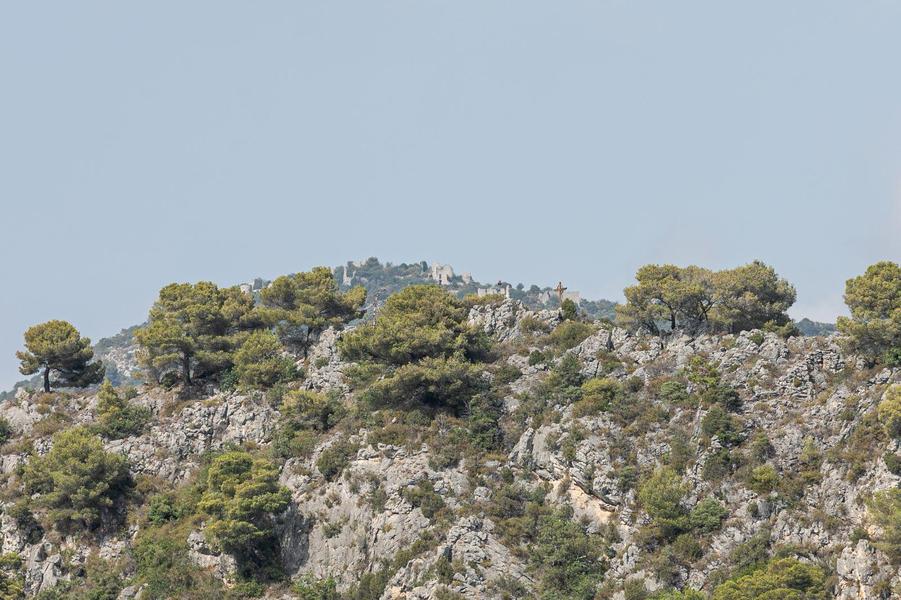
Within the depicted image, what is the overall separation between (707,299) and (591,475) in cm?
2230

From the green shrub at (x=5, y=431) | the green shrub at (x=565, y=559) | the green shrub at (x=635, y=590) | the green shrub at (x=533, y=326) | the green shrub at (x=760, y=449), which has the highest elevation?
the green shrub at (x=533, y=326)

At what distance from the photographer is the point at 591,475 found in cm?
8544

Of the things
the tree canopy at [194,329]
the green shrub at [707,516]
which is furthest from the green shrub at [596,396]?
the tree canopy at [194,329]

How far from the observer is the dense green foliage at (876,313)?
84.9 metres

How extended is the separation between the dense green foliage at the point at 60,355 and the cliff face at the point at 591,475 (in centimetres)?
1217

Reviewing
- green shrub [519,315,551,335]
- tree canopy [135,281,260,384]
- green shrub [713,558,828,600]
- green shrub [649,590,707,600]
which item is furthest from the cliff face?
tree canopy [135,281,260,384]

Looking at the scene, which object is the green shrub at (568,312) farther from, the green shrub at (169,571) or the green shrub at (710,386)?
the green shrub at (169,571)

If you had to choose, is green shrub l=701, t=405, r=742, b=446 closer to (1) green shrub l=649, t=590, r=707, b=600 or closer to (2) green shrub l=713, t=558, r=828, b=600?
(2) green shrub l=713, t=558, r=828, b=600

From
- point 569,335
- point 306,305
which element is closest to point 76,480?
point 306,305

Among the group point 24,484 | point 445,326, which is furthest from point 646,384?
point 24,484

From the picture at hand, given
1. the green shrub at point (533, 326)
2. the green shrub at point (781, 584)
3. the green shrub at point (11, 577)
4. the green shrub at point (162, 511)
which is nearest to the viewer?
the green shrub at point (781, 584)

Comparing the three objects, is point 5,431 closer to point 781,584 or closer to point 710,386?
point 710,386

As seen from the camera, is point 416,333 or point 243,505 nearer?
point 243,505

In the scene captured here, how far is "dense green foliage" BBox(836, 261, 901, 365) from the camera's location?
84.9 meters
